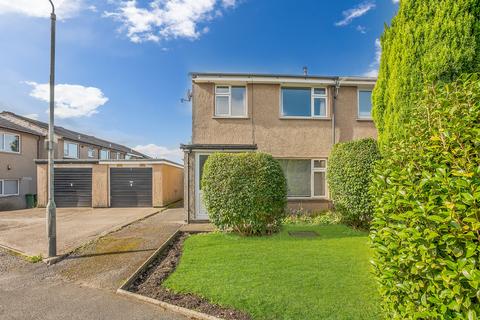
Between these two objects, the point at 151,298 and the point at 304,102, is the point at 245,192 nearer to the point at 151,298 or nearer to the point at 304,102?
the point at 151,298

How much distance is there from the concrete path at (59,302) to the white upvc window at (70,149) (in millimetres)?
20736

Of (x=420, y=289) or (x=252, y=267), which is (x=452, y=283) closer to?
(x=420, y=289)

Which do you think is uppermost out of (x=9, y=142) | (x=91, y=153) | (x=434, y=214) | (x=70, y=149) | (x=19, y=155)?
(x=9, y=142)

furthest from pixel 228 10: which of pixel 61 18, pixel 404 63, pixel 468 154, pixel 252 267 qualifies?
pixel 468 154

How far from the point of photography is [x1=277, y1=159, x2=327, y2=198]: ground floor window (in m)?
11.8

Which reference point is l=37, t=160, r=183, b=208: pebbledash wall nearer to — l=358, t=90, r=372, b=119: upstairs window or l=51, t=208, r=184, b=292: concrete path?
l=51, t=208, r=184, b=292: concrete path

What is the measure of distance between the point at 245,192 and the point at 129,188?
1159cm

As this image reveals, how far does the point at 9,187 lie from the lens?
18234mm

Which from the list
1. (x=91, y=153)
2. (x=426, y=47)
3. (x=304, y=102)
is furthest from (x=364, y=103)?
(x=91, y=153)

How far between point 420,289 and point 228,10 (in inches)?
439

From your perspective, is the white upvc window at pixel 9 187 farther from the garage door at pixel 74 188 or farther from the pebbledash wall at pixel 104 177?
the garage door at pixel 74 188

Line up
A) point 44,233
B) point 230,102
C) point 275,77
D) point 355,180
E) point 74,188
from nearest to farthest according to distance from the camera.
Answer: point 355,180 < point 44,233 < point 275,77 < point 230,102 < point 74,188

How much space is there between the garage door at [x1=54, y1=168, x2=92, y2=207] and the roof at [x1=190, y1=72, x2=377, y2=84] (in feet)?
34.5

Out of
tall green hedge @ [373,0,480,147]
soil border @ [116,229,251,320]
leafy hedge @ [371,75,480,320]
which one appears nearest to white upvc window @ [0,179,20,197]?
soil border @ [116,229,251,320]
